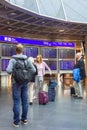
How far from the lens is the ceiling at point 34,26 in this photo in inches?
651

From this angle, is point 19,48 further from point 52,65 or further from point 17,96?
point 52,65

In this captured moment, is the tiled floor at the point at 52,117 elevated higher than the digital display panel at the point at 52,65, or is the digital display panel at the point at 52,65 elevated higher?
the digital display panel at the point at 52,65

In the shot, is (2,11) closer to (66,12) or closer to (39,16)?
(39,16)

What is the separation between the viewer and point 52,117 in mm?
9594

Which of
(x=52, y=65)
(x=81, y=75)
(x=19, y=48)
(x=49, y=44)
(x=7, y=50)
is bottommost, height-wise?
(x=81, y=75)

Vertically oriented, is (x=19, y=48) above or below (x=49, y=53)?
below

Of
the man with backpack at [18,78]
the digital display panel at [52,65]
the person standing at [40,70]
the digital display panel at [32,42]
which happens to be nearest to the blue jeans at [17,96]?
the man with backpack at [18,78]

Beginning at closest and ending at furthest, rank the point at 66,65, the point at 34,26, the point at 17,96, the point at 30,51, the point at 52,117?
1. the point at 17,96
2. the point at 52,117
3. the point at 34,26
4. the point at 30,51
5. the point at 66,65

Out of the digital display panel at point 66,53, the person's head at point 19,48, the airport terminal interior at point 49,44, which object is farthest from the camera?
the digital display panel at point 66,53

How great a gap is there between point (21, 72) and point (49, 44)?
17474 mm

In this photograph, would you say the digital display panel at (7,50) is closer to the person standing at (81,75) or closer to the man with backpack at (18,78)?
the person standing at (81,75)

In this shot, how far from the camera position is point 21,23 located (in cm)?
1959

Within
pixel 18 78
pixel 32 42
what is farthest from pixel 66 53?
pixel 18 78

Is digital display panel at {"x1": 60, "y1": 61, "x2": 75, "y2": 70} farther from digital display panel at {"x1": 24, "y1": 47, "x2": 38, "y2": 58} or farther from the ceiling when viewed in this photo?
digital display panel at {"x1": 24, "y1": 47, "x2": 38, "y2": 58}
